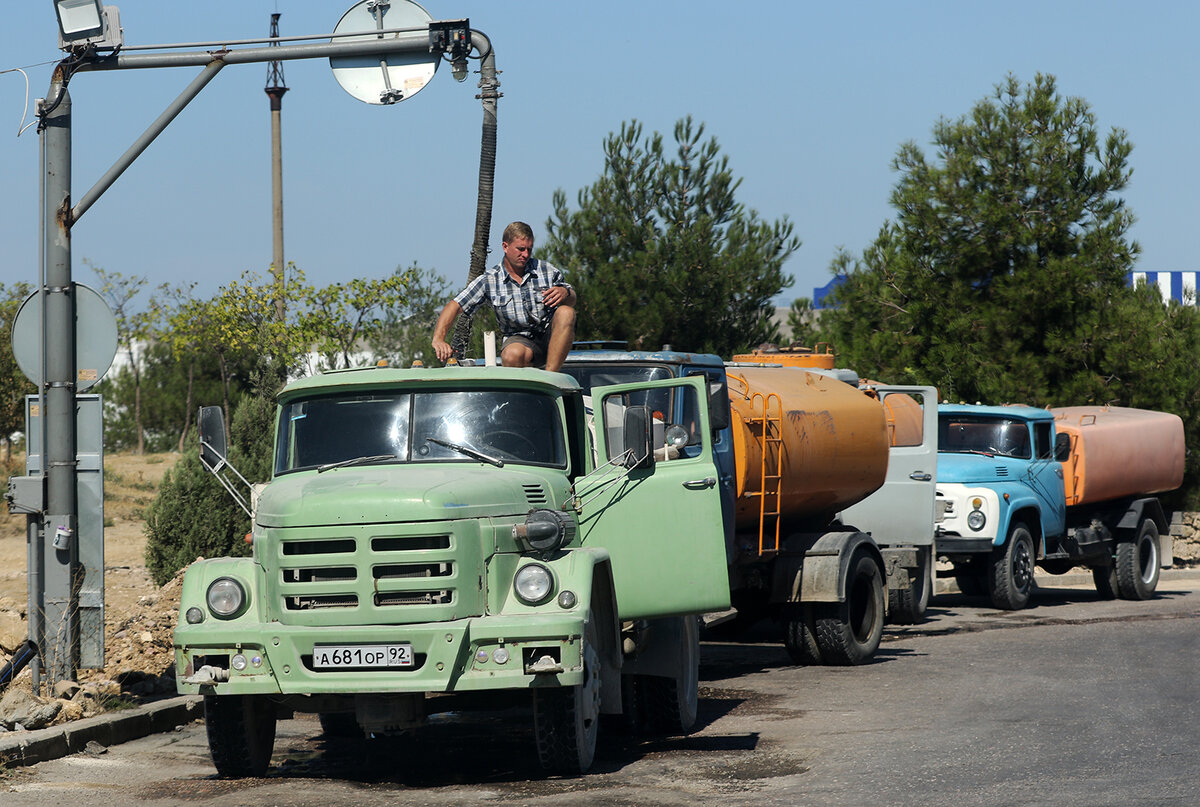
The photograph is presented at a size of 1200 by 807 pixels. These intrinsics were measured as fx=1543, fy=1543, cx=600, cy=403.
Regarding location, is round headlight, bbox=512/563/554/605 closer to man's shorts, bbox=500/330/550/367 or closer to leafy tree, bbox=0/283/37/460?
man's shorts, bbox=500/330/550/367

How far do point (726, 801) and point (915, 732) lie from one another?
8.17 feet

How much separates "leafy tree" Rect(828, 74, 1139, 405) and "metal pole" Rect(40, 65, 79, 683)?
60.2 ft

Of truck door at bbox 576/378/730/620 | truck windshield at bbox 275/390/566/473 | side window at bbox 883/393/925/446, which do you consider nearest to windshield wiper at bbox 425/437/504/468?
truck windshield at bbox 275/390/566/473

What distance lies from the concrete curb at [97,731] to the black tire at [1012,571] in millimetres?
11165

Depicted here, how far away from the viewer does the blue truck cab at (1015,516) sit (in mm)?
18703

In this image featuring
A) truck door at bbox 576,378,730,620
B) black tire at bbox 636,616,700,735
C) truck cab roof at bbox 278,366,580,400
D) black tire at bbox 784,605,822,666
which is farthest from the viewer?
black tire at bbox 784,605,822,666

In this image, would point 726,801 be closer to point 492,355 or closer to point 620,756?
point 620,756

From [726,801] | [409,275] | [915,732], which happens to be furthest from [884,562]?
[409,275]

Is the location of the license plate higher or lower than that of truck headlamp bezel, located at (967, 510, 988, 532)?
lower

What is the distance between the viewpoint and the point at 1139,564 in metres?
21.4

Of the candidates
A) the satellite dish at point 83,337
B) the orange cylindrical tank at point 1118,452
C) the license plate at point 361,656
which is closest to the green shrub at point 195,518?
the satellite dish at point 83,337

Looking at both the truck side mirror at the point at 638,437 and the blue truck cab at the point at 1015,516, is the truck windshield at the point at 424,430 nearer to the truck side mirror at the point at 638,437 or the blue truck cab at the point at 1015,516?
the truck side mirror at the point at 638,437

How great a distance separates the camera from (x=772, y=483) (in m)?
12.9

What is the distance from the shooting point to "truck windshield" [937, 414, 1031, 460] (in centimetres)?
1959
